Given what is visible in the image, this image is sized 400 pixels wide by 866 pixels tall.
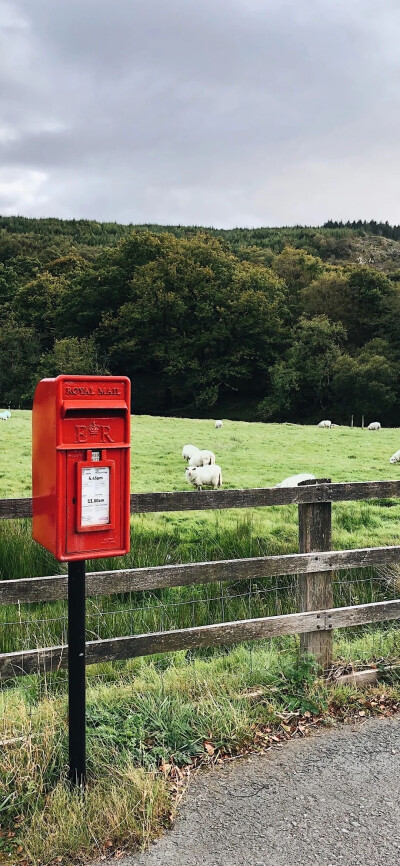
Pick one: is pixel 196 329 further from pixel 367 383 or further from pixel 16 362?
pixel 367 383

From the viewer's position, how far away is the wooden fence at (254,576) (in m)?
3.97

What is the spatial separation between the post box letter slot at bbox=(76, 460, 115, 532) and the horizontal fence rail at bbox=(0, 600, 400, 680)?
0.97 m

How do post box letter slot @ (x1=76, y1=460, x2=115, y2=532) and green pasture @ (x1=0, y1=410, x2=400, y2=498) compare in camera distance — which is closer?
post box letter slot @ (x1=76, y1=460, x2=115, y2=532)

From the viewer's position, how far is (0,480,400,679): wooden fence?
3.97 meters

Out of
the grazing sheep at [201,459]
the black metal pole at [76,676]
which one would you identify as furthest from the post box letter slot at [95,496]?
the grazing sheep at [201,459]

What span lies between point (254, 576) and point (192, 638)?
2.12 feet

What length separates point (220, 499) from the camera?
4453 millimetres

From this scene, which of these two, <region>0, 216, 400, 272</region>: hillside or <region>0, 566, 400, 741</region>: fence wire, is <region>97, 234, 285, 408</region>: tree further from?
<region>0, 566, 400, 741</region>: fence wire

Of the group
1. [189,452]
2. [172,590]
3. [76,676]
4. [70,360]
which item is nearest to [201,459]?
[189,452]

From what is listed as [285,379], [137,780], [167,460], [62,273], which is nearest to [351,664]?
[137,780]

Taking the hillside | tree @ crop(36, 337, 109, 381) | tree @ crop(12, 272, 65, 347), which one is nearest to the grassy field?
tree @ crop(36, 337, 109, 381)

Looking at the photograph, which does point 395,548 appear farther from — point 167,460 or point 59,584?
point 167,460

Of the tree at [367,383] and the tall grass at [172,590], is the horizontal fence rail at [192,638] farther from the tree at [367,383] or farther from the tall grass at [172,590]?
the tree at [367,383]

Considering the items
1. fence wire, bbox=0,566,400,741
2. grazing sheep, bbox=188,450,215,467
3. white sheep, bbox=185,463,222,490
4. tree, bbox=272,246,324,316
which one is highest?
tree, bbox=272,246,324,316
